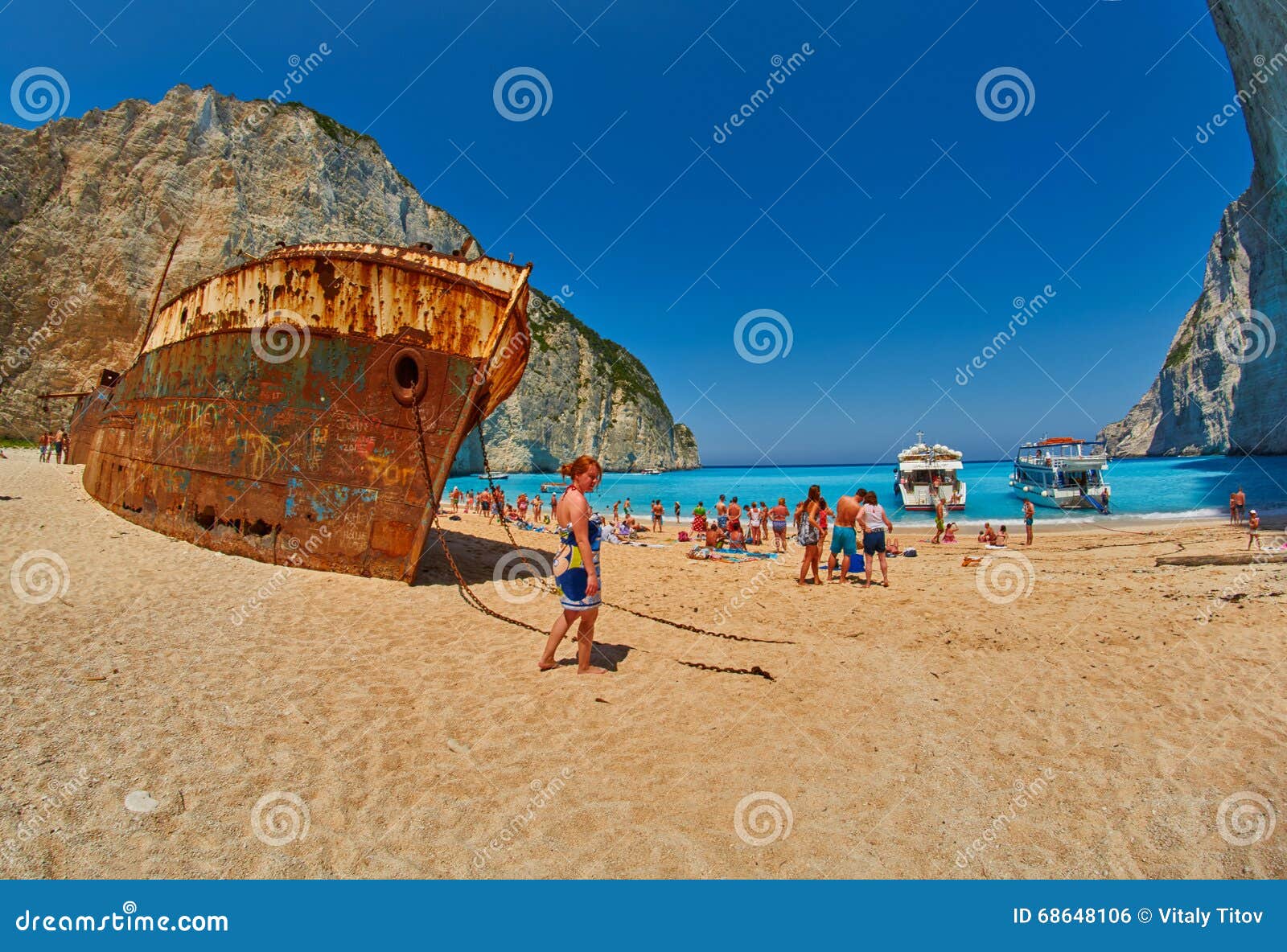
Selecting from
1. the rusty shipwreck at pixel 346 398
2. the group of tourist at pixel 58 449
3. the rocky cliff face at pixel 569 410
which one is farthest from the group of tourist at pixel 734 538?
the rocky cliff face at pixel 569 410

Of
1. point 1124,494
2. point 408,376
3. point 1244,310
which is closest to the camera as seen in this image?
point 408,376

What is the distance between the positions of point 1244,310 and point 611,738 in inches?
3032

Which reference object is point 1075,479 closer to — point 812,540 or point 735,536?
point 735,536

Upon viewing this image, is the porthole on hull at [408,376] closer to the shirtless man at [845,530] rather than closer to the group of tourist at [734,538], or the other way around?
the group of tourist at [734,538]

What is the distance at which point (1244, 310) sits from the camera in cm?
5334

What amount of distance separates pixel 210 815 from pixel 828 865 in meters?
2.80

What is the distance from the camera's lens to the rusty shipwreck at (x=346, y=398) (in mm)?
6988

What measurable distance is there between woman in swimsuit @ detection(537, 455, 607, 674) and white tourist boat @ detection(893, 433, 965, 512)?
28.0 metres

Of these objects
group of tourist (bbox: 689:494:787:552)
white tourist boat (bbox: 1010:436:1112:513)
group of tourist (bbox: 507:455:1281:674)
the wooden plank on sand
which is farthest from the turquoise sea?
the wooden plank on sand

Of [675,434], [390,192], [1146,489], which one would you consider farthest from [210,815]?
[675,434]

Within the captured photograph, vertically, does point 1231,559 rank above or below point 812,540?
above

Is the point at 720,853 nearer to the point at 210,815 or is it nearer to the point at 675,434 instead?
the point at 210,815

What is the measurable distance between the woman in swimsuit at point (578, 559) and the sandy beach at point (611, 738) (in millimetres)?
363

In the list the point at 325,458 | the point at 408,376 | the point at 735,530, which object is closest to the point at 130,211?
→ the point at 325,458
